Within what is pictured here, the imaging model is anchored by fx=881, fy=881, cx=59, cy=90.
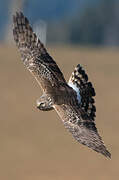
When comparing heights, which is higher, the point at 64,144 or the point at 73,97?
the point at 73,97

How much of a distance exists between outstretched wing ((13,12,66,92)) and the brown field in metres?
5.30

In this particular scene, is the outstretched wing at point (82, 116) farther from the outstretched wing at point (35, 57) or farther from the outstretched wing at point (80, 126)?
the outstretched wing at point (35, 57)

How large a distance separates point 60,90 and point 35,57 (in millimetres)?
607

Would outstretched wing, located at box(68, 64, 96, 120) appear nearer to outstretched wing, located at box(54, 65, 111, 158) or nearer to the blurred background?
outstretched wing, located at box(54, 65, 111, 158)

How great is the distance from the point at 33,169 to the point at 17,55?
11.1 meters

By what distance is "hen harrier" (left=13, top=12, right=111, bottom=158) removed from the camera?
8.29 metres

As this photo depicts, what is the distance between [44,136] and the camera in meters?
17.1

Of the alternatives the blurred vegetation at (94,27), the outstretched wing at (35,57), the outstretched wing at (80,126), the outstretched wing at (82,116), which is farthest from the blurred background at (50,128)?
the blurred vegetation at (94,27)

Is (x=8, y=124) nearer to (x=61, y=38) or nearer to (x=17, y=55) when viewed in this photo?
(x=17, y=55)

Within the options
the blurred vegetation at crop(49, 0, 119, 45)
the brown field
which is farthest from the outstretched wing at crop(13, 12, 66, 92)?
the blurred vegetation at crop(49, 0, 119, 45)

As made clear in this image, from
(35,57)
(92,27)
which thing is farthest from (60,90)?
(92,27)

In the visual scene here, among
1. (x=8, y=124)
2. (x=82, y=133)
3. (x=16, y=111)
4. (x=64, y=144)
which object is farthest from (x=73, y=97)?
(x=16, y=111)

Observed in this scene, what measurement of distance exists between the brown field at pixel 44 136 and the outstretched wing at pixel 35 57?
530 centimetres

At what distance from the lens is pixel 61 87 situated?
352 inches
